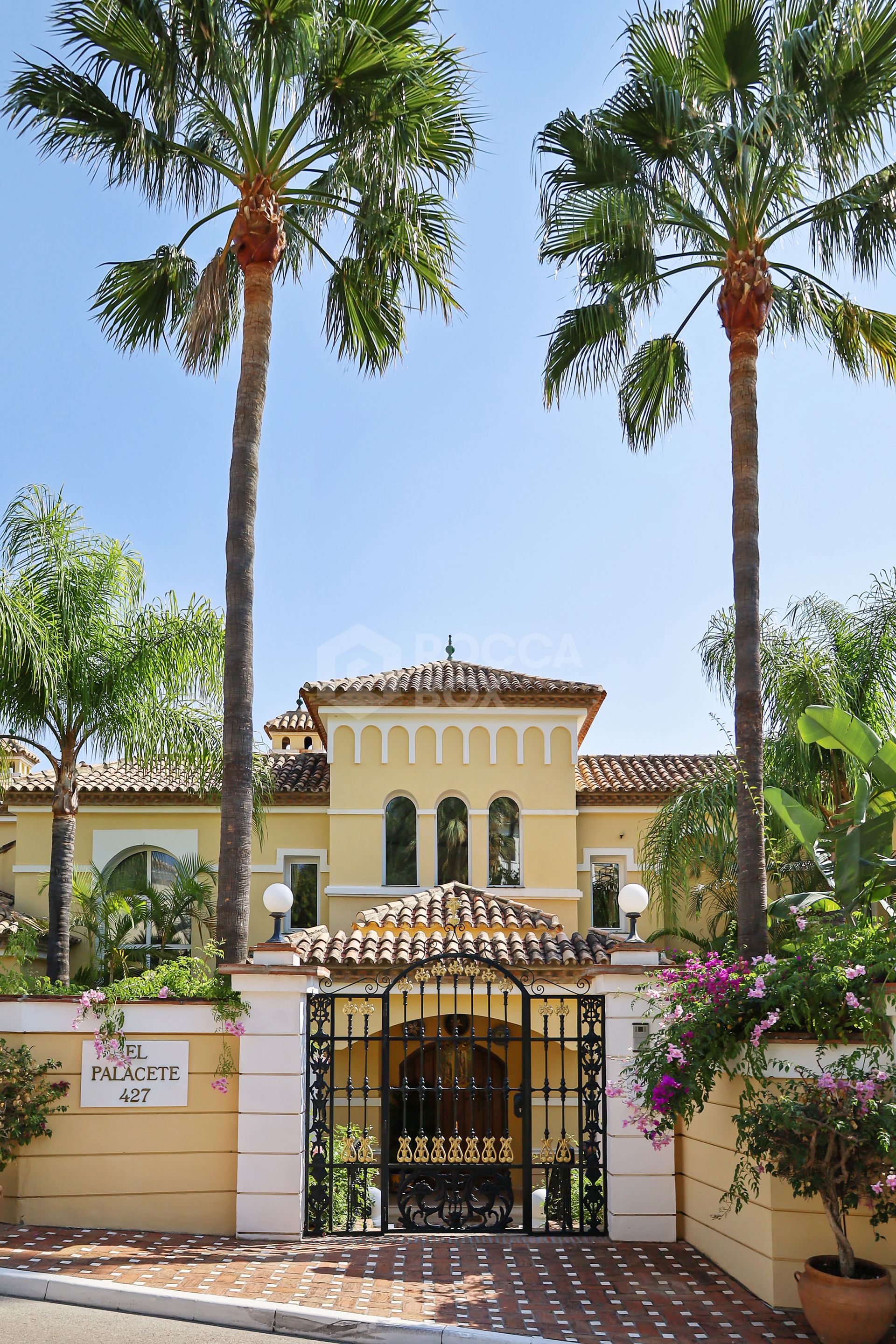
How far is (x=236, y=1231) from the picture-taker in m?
10.0

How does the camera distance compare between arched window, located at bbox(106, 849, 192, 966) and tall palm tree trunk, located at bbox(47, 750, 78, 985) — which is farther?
arched window, located at bbox(106, 849, 192, 966)

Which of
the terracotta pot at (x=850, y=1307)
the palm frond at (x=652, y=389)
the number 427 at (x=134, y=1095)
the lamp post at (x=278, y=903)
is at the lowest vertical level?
the terracotta pot at (x=850, y=1307)

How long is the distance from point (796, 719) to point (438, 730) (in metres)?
8.36

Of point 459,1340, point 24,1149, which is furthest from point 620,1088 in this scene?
point 24,1149

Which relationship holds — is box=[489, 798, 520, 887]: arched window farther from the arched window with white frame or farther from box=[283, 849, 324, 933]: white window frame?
box=[283, 849, 324, 933]: white window frame

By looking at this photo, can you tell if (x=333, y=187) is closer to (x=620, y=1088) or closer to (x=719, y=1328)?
(x=620, y=1088)

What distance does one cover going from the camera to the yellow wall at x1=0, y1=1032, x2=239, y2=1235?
393 inches

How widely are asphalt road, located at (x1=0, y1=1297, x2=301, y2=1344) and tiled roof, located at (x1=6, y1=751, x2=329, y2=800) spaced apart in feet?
49.6

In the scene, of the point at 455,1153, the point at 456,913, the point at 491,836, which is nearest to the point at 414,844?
the point at 491,836

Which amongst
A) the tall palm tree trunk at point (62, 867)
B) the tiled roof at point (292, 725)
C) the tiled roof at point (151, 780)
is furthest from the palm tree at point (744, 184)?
the tiled roof at point (292, 725)

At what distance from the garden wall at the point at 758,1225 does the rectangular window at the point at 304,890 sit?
47.4 feet

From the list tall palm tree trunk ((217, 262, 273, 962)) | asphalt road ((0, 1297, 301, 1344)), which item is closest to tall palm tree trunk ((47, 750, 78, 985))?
tall palm tree trunk ((217, 262, 273, 962))

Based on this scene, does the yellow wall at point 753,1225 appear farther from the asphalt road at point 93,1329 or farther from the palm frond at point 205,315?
the palm frond at point 205,315

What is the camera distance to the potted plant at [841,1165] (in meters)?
7.36
